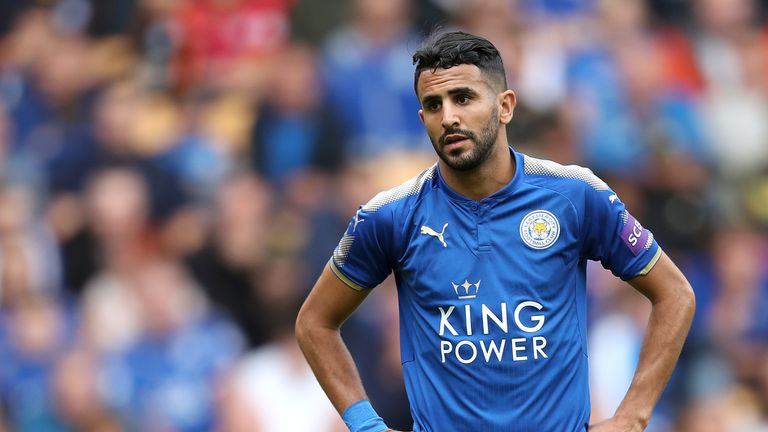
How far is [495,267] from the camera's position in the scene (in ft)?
15.1

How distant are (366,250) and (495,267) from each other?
518 mm

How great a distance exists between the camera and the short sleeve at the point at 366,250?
4793mm

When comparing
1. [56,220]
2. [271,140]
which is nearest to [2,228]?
[56,220]

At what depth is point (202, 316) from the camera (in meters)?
9.82

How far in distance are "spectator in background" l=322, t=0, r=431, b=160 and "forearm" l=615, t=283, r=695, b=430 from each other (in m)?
5.16

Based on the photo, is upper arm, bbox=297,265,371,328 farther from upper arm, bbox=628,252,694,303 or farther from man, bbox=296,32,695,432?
upper arm, bbox=628,252,694,303

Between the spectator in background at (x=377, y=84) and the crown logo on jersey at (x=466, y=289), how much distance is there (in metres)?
5.18

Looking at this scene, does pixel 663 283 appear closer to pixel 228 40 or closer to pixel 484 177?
pixel 484 177

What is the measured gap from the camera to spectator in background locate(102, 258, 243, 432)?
31.6 ft

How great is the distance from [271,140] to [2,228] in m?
2.48

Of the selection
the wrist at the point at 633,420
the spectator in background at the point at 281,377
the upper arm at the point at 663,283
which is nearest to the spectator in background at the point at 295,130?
the spectator in background at the point at 281,377

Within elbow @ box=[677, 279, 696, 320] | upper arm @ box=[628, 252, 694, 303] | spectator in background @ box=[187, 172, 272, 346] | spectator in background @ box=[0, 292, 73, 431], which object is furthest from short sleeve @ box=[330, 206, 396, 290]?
spectator in background @ box=[0, 292, 73, 431]

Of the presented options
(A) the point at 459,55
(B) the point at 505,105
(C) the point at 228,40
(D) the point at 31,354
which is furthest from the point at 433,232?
(C) the point at 228,40

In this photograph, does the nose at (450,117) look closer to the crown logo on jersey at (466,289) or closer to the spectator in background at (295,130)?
the crown logo on jersey at (466,289)
